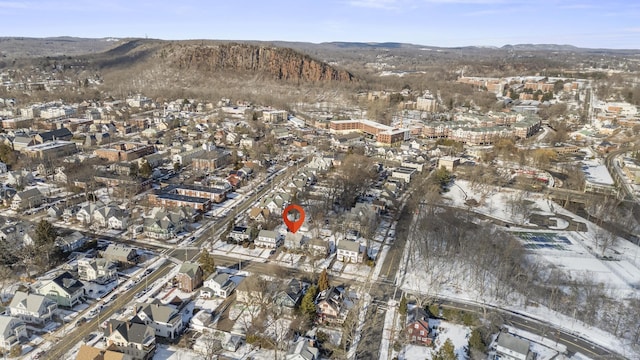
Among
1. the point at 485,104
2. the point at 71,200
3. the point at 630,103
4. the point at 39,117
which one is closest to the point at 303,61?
the point at 485,104

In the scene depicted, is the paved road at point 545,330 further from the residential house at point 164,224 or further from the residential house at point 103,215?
the residential house at point 103,215

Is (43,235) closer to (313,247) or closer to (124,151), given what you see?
(313,247)

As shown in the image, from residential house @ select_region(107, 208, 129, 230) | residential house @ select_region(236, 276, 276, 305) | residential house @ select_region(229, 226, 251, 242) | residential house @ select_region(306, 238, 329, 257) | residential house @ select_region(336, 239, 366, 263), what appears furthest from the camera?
residential house @ select_region(107, 208, 129, 230)

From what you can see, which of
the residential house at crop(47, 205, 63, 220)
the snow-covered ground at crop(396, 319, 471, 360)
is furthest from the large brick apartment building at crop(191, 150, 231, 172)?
the snow-covered ground at crop(396, 319, 471, 360)

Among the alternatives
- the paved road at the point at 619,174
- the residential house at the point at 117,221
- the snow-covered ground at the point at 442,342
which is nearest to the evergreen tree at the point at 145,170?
the residential house at the point at 117,221

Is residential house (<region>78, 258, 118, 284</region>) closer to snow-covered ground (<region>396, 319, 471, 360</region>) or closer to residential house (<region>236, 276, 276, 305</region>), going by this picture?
residential house (<region>236, 276, 276, 305</region>)
